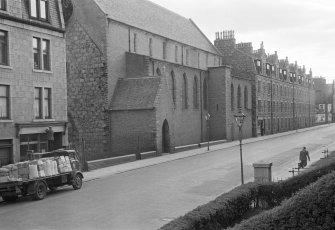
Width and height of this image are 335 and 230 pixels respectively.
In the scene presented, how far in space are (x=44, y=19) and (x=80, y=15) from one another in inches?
560

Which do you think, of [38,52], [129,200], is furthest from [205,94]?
[129,200]

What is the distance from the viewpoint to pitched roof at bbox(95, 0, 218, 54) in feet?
147

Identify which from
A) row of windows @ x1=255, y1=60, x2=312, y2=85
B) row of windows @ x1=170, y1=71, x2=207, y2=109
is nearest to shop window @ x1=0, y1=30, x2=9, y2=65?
row of windows @ x1=170, y1=71, x2=207, y2=109

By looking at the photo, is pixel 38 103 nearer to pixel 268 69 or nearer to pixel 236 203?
pixel 236 203

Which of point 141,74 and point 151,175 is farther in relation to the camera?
point 141,74

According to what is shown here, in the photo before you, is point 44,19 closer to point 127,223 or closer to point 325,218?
point 127,223

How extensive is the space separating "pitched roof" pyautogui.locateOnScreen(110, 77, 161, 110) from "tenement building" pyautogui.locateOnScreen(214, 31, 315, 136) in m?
22.6

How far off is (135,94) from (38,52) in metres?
13.2

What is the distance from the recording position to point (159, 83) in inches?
1535

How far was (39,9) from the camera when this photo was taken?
2817 cm

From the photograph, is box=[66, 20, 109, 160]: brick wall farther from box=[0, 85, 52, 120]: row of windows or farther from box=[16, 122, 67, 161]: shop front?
box=[0, 85, 52, 120]: row of windows

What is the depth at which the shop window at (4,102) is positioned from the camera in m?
25.5

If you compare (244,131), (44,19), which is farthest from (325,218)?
(244,131)

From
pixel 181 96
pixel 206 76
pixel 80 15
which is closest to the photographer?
pixel 80 15
